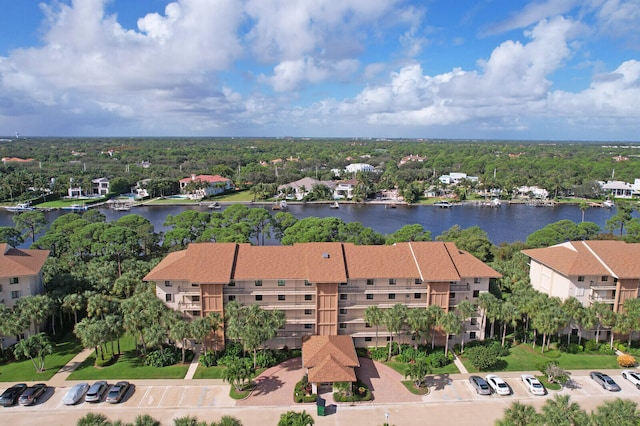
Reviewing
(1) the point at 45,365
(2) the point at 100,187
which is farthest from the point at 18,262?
(2) the point at 100,187

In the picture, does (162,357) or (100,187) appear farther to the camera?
(100,187)

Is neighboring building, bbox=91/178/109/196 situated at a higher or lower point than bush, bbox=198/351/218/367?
higher

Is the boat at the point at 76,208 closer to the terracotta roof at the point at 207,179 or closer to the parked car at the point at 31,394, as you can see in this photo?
the terracotta roof at the point at 207,179

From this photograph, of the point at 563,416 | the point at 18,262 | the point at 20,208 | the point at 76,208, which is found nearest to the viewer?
the point at 563,416

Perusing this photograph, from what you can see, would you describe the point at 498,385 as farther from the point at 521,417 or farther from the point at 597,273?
the point at 597,273

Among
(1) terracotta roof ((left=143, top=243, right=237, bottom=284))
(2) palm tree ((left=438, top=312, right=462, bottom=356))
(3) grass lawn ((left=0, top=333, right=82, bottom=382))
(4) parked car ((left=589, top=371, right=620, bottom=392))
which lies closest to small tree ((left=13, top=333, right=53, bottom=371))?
(3) grass lawn ((left=0, top=333, right=82, bottom=382))

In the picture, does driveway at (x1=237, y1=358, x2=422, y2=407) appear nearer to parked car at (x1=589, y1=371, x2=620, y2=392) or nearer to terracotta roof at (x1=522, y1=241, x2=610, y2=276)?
parked car at (x1=589, y1=371, x2=620, y2=392)

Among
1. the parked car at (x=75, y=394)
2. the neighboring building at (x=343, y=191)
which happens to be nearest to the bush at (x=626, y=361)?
the parked car at (x=75, y=394)

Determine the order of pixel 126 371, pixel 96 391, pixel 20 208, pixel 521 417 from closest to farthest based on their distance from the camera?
pixel 521 417
pixel 96 391
pixel 126 371
pixel 20 208
